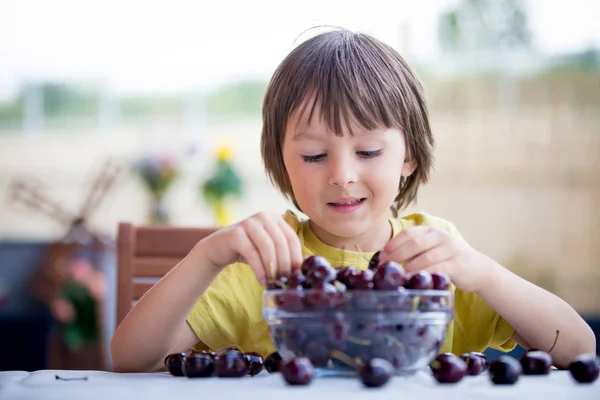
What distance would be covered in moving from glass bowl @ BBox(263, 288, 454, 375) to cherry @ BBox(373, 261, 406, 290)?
0.03 ft

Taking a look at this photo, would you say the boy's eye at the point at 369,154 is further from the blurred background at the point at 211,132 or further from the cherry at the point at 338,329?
A: the blurred background at the point at 211,132

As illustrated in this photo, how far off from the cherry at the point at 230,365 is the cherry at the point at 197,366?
1 centimetres

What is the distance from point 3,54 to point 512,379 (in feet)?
11.7

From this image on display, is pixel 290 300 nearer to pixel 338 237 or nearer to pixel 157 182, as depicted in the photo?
pixel 338 237

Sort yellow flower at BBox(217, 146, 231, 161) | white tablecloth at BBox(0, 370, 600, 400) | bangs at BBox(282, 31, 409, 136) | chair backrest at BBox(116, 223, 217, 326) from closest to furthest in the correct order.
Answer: white tablecloth at BBox(0, 370, 600, 400) → bangs at BBox(282, 31, 409, 136) → chair backrest at BBox(116, 223, 217, 326) → yellow flower at BBox(217, 146, 231, 161)

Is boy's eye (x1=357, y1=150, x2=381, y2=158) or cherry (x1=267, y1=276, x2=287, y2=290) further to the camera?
boy's eye (x1=357, y1=150, x2=381, y2=158)

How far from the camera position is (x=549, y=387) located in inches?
29.0

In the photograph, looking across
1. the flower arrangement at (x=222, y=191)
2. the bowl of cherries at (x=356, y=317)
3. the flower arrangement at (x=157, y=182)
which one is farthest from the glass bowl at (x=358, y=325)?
the flower arrangement at (x=157, y=182)

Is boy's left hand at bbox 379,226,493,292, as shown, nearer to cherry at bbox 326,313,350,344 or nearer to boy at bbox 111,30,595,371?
boy at bbox 111,30,595,371

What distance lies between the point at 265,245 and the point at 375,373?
249 millimetres

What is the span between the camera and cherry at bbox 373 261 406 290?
754mm

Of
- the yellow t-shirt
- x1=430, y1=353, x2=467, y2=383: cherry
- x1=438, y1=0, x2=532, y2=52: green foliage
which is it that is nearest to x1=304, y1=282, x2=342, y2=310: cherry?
x1=430, y1=353, x2=467, y2=383: cherry

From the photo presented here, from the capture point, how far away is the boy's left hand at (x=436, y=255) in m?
0.90

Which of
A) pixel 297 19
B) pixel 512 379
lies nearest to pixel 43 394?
pixel 512 379
